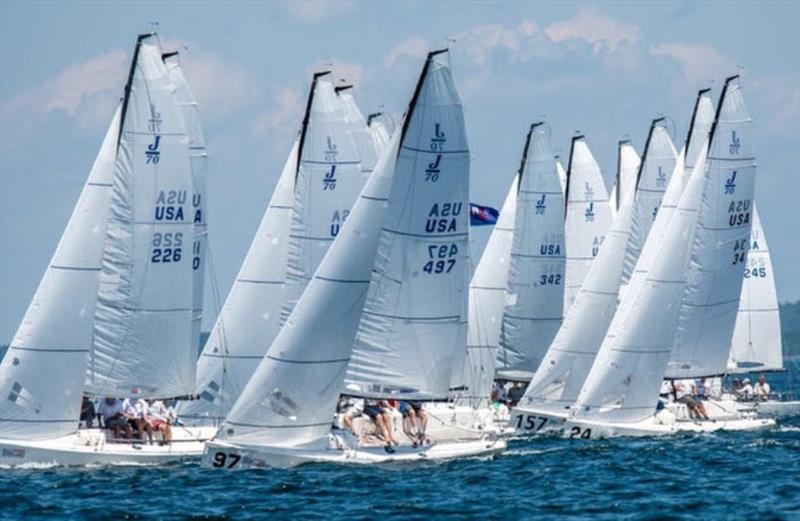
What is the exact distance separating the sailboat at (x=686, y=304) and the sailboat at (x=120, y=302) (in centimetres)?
1034

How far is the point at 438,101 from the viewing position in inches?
1517

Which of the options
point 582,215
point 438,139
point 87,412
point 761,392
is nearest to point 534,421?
point 582,215

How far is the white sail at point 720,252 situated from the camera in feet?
161

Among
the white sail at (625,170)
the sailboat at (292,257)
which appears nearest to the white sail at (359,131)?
the sailboat at (292,257)

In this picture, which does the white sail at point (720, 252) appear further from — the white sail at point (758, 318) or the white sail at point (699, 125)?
the white sail at point (758, 318)

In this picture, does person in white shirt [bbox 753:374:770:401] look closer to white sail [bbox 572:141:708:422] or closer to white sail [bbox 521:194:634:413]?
white sail [bbox 521:194:634:413]

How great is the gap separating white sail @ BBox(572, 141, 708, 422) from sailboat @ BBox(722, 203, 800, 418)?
17.8m

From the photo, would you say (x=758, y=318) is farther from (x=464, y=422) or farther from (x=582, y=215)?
(x=464, y=422)

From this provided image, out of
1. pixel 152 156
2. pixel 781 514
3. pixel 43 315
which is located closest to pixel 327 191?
pixel 152 156

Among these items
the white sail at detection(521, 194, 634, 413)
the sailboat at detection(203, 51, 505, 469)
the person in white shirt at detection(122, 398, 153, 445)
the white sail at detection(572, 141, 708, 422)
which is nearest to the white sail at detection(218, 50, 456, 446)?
the sailboat at detection(203, 51, 505, 469)

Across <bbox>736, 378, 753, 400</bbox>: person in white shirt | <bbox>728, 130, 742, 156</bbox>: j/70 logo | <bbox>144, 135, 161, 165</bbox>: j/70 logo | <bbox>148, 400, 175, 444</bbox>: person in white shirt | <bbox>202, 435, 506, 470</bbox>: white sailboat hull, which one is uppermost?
<bbox>728, 130, 742, 156</bbox>: j/70 logo

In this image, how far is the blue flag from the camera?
205ft

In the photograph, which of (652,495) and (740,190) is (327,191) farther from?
(652,495)

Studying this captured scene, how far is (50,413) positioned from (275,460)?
4.65 meters
